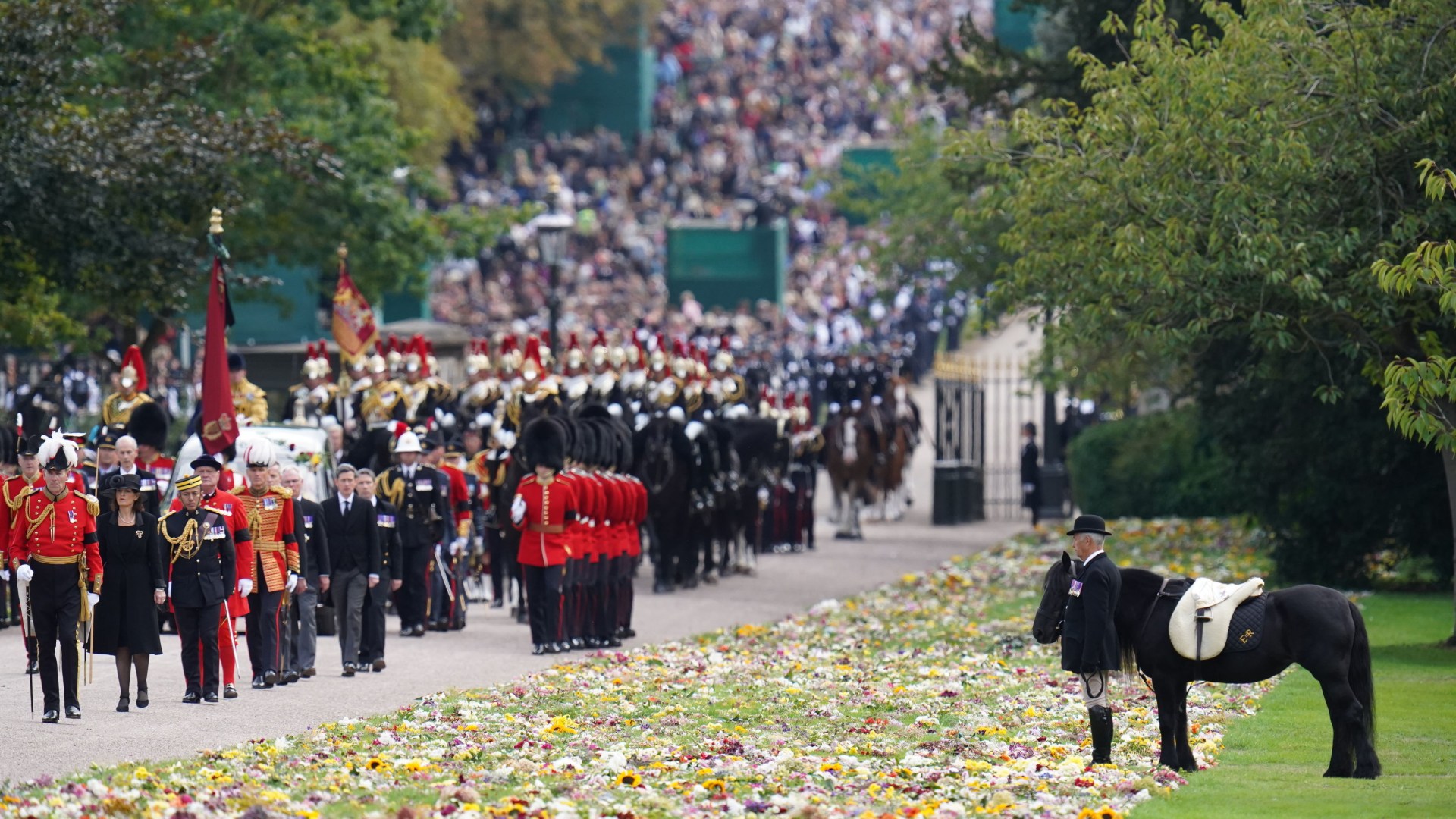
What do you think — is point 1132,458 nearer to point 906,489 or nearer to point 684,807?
point 906,489

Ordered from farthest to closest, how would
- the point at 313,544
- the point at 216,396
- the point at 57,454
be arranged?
the point at 216,396 → the point at 313,544 → the point at 57,454

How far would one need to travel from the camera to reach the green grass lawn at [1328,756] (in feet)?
36.5

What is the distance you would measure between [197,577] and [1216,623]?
6.85m

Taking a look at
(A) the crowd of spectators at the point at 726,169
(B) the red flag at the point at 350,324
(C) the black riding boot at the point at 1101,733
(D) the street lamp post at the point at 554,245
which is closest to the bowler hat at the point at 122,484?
(C) the black riding boot at the point at 1101,733

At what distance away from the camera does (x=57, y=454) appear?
14.3m

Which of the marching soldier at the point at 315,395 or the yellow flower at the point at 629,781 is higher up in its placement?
the marching soldier at the point at 315,395

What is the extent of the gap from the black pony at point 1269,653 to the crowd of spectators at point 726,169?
2723 centimetres

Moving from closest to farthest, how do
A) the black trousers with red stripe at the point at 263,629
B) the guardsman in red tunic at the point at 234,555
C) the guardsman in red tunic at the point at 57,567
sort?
the guardsman in red tunic at the point at 57,567 → the guardsman in red tunic at the point at 234,555 → the black trousers with red stripe at the point at 263,629

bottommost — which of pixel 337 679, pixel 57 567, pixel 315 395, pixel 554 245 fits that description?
pixel 337 679

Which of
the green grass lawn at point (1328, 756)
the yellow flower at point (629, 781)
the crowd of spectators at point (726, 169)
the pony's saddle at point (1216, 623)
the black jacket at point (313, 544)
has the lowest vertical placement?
the green grass lawn at point (1328, 756)

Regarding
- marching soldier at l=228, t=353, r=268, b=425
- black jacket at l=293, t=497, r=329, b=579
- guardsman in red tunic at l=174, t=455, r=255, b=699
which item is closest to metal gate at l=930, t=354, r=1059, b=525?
marching soldier at l=228, t=353, r=268, b=425

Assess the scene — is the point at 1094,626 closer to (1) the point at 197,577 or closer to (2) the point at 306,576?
(1) the point at 197,577

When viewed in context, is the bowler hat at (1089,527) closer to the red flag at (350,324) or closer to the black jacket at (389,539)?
the black jacket at (389,539)

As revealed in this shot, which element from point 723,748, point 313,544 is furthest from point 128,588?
point 723,748
